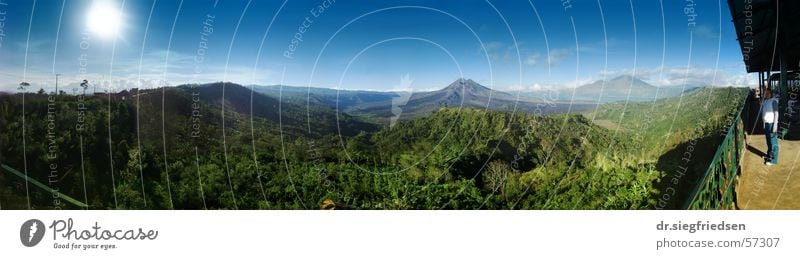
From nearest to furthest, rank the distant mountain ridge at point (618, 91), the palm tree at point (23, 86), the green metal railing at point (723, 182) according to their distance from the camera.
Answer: the green metal railing at point (723, 182) → the palm tree at point (23, 86) → the distant mountain ridge at point (618, 91)

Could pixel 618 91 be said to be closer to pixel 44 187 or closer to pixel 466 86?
pixel 466 86

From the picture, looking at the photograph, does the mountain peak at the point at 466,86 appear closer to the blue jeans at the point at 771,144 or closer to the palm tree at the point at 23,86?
the blue jeans at the point at 771,144

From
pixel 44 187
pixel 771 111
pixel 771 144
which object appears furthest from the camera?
pixel 44 187

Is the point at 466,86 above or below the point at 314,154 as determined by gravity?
above

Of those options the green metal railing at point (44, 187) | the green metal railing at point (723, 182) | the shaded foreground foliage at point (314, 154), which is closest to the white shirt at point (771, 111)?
the green metal railing at point (723, 182)
